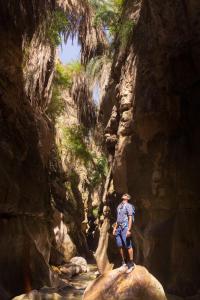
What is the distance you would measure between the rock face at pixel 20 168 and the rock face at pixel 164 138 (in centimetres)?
277

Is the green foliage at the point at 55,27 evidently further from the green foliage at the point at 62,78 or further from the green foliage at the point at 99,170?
the green foliage at the point at 99,170

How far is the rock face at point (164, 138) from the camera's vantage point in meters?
10.7

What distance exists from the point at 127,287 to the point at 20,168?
15.3 ft

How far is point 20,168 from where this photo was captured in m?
10.7

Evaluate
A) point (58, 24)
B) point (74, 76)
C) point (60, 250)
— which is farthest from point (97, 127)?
point (58, 24)

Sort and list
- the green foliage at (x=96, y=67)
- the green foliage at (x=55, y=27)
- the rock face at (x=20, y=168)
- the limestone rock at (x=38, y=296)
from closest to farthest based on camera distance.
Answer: the limestone rock at (x=38, y=296) → the rock face at (x=20, y=168) → the green foliage at (x=55, y=27) → the green foliage at (x=96, y=67)

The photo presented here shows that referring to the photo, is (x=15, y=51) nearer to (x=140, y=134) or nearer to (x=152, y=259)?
(x=140, y=134)

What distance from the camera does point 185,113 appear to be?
37.7 feet

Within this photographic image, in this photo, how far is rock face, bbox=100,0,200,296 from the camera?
10727 millimetres

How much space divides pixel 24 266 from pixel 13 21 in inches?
247

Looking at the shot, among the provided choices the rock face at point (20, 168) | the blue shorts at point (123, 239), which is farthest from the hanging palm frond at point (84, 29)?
the blue shorts at point (123, 239)

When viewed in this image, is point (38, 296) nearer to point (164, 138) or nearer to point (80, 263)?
point (164, 138)

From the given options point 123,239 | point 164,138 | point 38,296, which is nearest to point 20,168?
point 38,296

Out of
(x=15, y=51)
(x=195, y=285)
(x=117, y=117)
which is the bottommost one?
(x=195, y=285)
